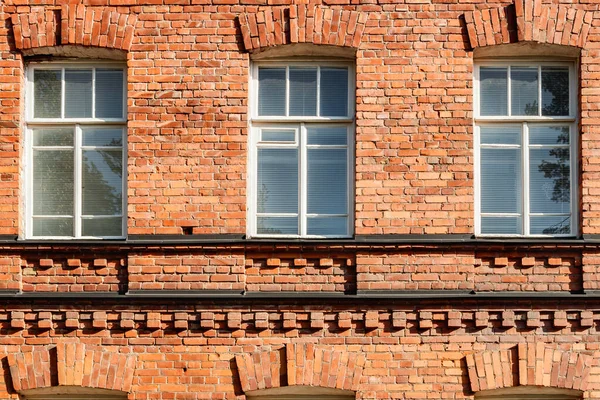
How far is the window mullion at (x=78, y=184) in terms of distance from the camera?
34.4ft

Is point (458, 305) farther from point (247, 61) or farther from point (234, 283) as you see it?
point (247, 61)

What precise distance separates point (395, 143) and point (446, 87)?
81cm

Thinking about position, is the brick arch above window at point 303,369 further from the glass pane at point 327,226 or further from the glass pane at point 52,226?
the glass pane at point 52,226

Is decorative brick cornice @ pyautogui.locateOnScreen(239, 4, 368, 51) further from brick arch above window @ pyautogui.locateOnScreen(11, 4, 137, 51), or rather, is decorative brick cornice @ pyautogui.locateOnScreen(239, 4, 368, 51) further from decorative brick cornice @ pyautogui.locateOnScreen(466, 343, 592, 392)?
decorative brick cornice @ pyautogui.locateOnScreen(466, 343, 592, 392)

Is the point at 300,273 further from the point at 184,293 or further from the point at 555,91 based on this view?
the point at 555,91

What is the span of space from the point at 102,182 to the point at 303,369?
2996 mm

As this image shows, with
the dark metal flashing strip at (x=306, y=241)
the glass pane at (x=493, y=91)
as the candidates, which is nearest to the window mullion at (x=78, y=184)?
the dark metal flashing strip at (x=306, y=241)

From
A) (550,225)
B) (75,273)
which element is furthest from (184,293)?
(550,225)

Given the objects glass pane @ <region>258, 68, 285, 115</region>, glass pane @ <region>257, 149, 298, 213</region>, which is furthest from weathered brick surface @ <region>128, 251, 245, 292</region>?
glass pane @ <region>258, 68, 285, 115</region>

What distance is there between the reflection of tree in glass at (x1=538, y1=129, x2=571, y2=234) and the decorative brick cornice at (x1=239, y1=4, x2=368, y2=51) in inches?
95.0

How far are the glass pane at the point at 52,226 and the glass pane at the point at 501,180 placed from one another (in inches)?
176

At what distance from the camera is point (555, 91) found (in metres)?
10.5

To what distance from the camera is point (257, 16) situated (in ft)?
34.0

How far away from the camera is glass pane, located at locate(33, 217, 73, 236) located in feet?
34.5
